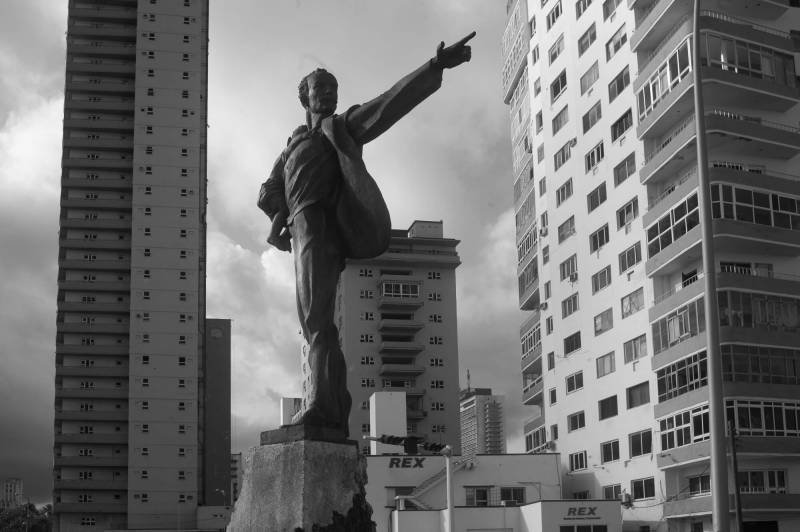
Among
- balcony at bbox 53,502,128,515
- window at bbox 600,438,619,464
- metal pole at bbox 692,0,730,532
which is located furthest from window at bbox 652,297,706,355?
balcony at bbox 53,502,128,515

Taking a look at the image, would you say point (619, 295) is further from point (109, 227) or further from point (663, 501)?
point (109, 227)

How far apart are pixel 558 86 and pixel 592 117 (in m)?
6.77

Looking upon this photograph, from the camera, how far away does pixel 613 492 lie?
200ft

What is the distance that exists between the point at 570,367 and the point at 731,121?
21612 millimetres

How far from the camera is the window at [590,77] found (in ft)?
217

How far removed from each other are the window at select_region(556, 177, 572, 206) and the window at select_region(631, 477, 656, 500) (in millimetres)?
20233

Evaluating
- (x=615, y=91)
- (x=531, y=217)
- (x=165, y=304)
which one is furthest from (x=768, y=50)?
(x=165, y=304)

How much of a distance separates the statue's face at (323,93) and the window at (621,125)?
5256 centimetres

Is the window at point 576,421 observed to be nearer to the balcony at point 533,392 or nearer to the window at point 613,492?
the window at point 613,492

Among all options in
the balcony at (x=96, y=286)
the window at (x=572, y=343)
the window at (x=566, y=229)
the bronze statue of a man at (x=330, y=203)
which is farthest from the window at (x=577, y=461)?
the bronze statue of a man at (x=330, y=203)

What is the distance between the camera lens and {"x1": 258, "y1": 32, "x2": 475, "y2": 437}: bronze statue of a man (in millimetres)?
9469

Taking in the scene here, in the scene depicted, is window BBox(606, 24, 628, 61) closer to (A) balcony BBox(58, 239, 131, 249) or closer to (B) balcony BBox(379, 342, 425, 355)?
(B) balcony BBox(379, 342, 425, 355)

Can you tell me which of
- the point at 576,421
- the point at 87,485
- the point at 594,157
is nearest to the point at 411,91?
the point at 594,157

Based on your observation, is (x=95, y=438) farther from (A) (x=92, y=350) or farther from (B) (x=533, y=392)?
(B) (x=533, y=392)
